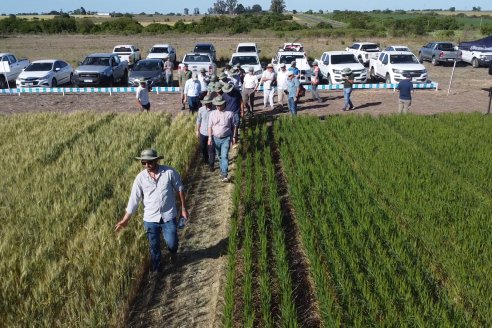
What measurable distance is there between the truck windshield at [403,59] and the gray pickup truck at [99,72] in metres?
13.6

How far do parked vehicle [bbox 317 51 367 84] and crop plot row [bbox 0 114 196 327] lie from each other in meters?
10.5

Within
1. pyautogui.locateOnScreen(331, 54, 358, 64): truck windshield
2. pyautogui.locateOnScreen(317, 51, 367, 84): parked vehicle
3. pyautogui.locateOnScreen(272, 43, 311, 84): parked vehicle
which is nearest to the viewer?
pyautogui.locateOnScreen(317, 51, 367, 84): parked vehicle

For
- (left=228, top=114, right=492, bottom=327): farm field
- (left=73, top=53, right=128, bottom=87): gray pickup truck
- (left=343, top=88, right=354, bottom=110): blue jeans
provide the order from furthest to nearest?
(left=73, top=53, right=128, bottom=87): gray pickup truck < (left=343, top=88, right=354, bottom=110): blue jeans < (left=228, top=114, right=492, bottom=327): farm field

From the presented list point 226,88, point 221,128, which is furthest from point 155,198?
point 226,88

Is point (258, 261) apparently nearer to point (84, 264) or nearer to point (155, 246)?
point (155, 246)

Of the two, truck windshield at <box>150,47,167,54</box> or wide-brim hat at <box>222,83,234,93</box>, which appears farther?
truck windshield at <box>150,47,167,54</box>

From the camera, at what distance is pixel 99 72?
2197 centimetres

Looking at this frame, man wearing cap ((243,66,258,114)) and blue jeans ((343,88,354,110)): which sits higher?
man wearing cap ((243,66,258,114))

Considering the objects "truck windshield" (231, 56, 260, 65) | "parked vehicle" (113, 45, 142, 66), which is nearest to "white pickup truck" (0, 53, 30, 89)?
"parked vehicle" (113, 45, 142, 66)

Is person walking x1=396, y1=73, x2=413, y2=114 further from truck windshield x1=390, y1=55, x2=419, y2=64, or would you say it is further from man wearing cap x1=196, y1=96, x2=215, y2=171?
truck windshield x1=390, y1=55, x2=419, y2=64

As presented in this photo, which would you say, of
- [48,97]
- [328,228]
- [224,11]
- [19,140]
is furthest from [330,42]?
[224,11]

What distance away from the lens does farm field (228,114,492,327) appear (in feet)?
16.5

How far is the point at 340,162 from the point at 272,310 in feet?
17.0

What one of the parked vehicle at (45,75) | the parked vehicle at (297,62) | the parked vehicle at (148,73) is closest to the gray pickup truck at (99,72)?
the parked vehicle at (45,75)
